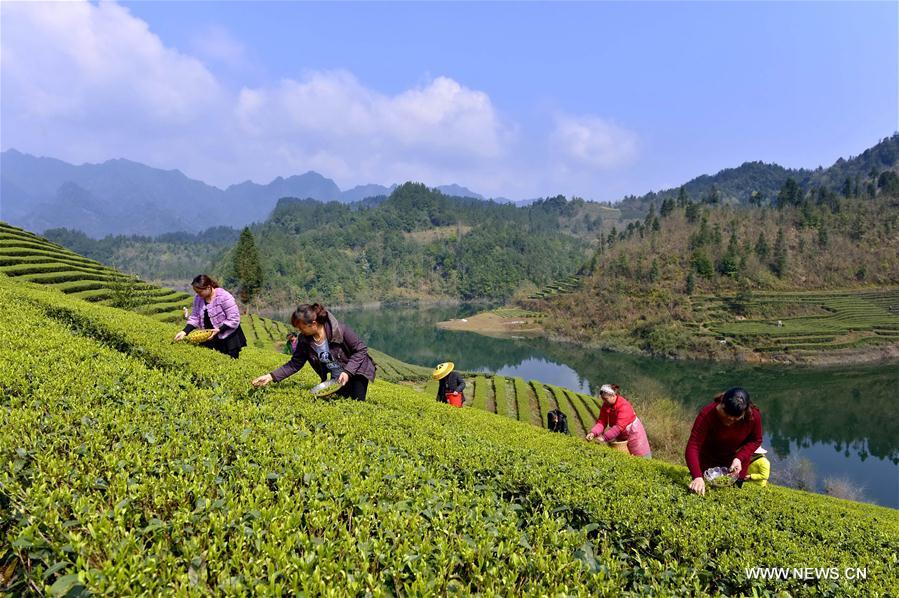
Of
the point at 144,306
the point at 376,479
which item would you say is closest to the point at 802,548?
the point at 376,479

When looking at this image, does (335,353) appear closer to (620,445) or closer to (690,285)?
(620,445)

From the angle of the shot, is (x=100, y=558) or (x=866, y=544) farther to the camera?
(x=866, y=544)

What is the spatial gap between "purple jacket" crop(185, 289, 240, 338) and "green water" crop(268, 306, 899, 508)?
46064mm

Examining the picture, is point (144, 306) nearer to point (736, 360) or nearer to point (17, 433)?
point (17, 433)

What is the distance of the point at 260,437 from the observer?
4371 mm

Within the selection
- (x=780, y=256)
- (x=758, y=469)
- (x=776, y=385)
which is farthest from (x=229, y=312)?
(x=780, y=256)

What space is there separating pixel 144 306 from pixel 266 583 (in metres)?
35.6

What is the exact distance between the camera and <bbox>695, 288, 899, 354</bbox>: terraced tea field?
240 feet

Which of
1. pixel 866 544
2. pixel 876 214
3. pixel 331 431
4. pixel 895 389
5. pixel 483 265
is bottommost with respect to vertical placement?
pixel 895 389

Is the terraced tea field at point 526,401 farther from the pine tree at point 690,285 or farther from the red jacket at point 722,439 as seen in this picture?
the pine tree at point 690,285

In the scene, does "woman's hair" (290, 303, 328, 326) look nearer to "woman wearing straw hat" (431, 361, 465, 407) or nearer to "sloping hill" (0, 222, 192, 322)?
"woman wearing straw hat" (431, 361, 465, 407)

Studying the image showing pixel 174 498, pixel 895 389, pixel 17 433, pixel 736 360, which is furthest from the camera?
pixel 736 360

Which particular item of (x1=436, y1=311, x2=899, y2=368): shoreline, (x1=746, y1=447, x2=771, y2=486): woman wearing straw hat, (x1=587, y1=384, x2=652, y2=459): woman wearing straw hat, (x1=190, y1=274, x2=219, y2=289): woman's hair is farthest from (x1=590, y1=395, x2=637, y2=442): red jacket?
(x1=436, y1=311, x2=899, y2=368): shoreline

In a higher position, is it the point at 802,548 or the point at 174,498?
the point at 174,498
